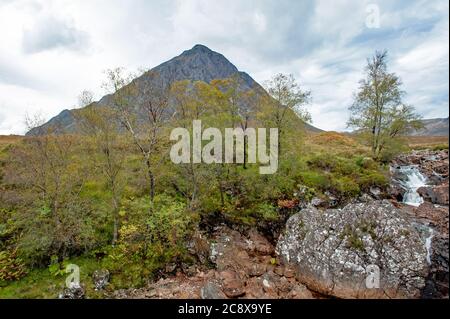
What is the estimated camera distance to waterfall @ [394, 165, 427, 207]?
18344 mm

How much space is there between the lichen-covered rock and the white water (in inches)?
176

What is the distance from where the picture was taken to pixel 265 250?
53.6ft

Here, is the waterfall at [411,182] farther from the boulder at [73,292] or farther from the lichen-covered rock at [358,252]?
the boulder at [73,292]

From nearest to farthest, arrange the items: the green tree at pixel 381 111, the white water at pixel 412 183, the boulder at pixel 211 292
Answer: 1. the boulder at pixel 211 292
2. the white water at pixel 412 183
3. the green tree at pixel 381 111

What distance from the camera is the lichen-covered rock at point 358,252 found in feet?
41.4

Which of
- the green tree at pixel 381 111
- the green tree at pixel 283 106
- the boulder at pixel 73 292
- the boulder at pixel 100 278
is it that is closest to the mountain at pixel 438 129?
the green tree at pixel 381 111

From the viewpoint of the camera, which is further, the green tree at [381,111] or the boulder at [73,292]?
the green tree at [381,111]

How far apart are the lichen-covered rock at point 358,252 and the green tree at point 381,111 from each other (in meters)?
11.9

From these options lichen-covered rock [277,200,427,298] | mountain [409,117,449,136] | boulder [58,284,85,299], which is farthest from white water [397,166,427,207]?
boulder [58,284,85,299]

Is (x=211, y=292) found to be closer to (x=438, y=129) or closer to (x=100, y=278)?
(x=100, y=278)
